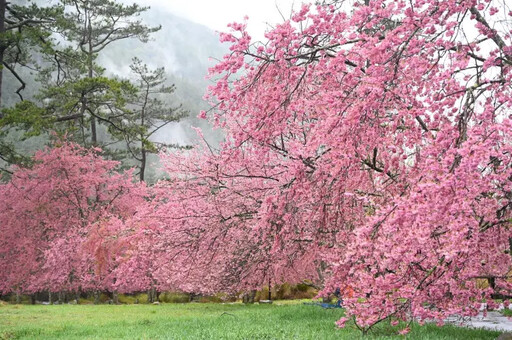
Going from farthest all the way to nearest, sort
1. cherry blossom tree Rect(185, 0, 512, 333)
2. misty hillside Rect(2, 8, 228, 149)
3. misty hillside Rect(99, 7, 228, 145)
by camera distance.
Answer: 1. misty hillside Rect(99, 7, 228, 145)
2. misty hillside Rect(2, 8, 228, 149)
3. cherry blossom tree Rect(185, 0, 512, 333)

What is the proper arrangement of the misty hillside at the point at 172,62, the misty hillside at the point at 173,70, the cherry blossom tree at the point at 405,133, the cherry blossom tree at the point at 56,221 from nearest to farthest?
1. the cherry blossom tree at the point at 405,133
2. the cherry blossom tree at the point at 56,221
3. the misty hillside at the point at 173,70
4. the misty hillside at the point at 172,62

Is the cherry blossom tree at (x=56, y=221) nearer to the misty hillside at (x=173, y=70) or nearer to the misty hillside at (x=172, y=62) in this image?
the misty hillside at (x=173, y=70)

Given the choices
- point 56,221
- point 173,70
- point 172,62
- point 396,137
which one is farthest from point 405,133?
point 172,62

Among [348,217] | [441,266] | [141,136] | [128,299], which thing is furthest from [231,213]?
[128,299]

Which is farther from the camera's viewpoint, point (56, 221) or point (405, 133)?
point (56, 221)

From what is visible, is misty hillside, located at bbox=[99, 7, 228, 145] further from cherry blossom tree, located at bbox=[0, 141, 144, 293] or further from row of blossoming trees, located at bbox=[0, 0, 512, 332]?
row of blossoming trees, located at bbox=[0, 0, 512, 332]

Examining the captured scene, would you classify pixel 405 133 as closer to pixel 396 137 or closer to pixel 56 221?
pixel 396 137

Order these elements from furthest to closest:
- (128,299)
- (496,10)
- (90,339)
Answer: (128,299) → (90,339) → (496,10)

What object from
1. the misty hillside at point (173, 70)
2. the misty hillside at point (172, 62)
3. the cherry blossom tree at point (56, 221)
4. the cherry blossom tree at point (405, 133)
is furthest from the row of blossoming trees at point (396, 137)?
the misty hillside at point (172, 62)

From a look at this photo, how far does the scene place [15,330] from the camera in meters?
11.2

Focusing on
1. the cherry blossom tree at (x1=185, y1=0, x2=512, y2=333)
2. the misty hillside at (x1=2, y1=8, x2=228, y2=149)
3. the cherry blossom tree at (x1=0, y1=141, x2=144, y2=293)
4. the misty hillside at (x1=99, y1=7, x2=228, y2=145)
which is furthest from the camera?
the misty hillside at (x1=99, y1=7, x2=228, y2=145)

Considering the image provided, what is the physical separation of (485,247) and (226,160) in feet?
11.6

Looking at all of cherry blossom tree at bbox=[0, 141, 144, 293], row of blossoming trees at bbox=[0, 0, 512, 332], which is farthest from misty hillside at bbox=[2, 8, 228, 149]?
row of blossoming trees at bbox=[0, 0, 512, 332]

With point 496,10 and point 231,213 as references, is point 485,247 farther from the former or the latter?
point 231,213
